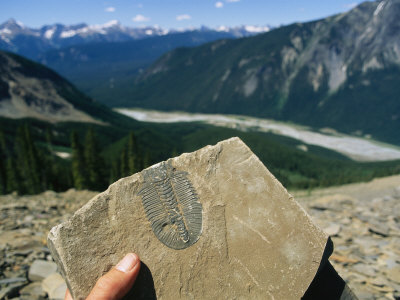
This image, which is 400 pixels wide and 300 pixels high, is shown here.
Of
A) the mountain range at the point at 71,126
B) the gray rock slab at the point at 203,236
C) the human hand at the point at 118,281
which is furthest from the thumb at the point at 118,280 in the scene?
the mountain range at the point at 71,126

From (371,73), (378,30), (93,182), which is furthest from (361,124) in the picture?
(93,182)

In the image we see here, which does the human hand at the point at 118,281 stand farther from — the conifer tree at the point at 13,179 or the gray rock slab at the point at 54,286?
the conifer tree at the point at 13,179

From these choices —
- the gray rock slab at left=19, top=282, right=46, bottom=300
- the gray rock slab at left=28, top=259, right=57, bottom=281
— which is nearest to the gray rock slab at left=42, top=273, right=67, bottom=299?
the gray rock slab at left=19, top=282, right=46, bottom=300

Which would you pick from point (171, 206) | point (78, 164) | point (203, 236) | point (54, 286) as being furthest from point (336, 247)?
point (78, 164)

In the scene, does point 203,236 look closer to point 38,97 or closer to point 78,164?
point 78,164

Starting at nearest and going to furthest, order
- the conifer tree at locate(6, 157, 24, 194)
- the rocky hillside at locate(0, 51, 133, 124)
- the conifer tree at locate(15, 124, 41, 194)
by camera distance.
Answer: the conifer tree at locate(15, 124, 41, 194) → the conifer tree at locate(6, 157, 24, 194) → the rocky hillside at locate(0, 51, 133, 124)

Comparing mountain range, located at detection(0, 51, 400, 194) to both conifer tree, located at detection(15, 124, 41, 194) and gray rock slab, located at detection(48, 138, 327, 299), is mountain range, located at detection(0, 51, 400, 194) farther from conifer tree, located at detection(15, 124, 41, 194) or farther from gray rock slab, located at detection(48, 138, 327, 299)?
gray rock slab, located at detection(48, 138, 327, 299)

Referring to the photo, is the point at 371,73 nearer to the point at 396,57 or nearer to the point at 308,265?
the point at 396,57
